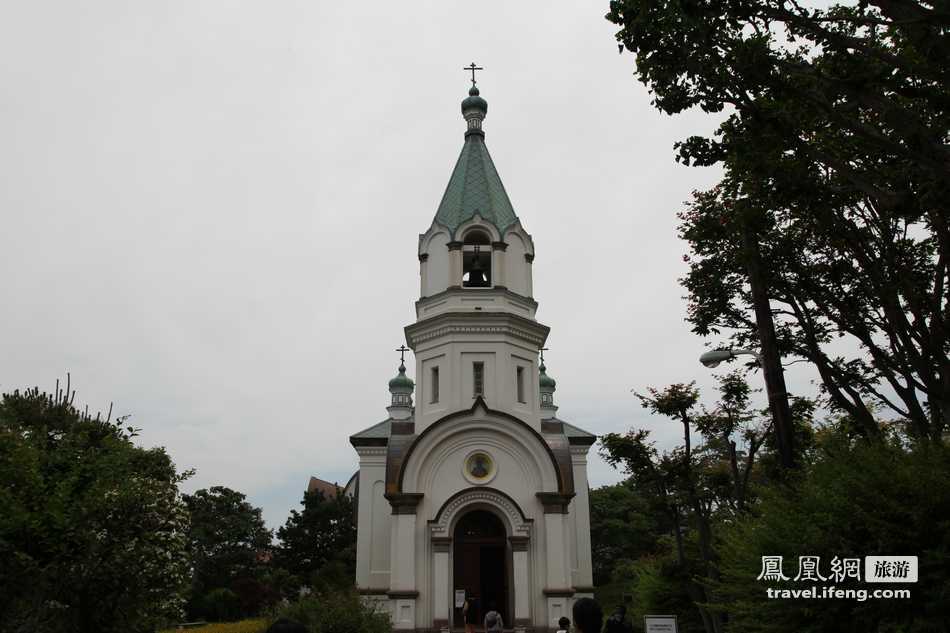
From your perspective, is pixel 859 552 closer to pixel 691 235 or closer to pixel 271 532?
pixel 691 235

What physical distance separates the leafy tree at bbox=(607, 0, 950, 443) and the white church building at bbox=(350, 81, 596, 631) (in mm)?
8680

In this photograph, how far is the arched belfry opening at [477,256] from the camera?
25.7 meters

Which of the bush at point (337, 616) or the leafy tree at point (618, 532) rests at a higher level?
the leafy tree at point (618, 532)

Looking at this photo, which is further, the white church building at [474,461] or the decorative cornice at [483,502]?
the decorative cornice at [483,502]

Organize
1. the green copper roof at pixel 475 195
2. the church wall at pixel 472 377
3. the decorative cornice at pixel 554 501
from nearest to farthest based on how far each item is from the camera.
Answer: the decorative cornice at pixel 554 501, the church wall at pixel 472 377, the green copper roof at pixel 475 195

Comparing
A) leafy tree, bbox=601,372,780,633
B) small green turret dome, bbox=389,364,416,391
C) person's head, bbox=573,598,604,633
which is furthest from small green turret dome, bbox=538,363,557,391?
person's head, bbox=573,598,604,633

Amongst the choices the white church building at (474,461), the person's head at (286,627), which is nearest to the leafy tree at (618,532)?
the white church building at (474,461)

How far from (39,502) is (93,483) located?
79 cm

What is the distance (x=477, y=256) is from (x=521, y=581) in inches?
414

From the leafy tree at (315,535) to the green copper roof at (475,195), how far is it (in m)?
26.7

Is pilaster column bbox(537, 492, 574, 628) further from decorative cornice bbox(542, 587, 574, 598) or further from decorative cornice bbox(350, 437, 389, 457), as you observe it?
decorative cornice bbox(350, 437, 389, 457)

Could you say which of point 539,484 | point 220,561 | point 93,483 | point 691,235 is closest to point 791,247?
point 691,235

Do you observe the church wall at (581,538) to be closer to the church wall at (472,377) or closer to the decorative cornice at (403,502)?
the church wall at (472,377)

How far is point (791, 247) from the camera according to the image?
14539 mm
